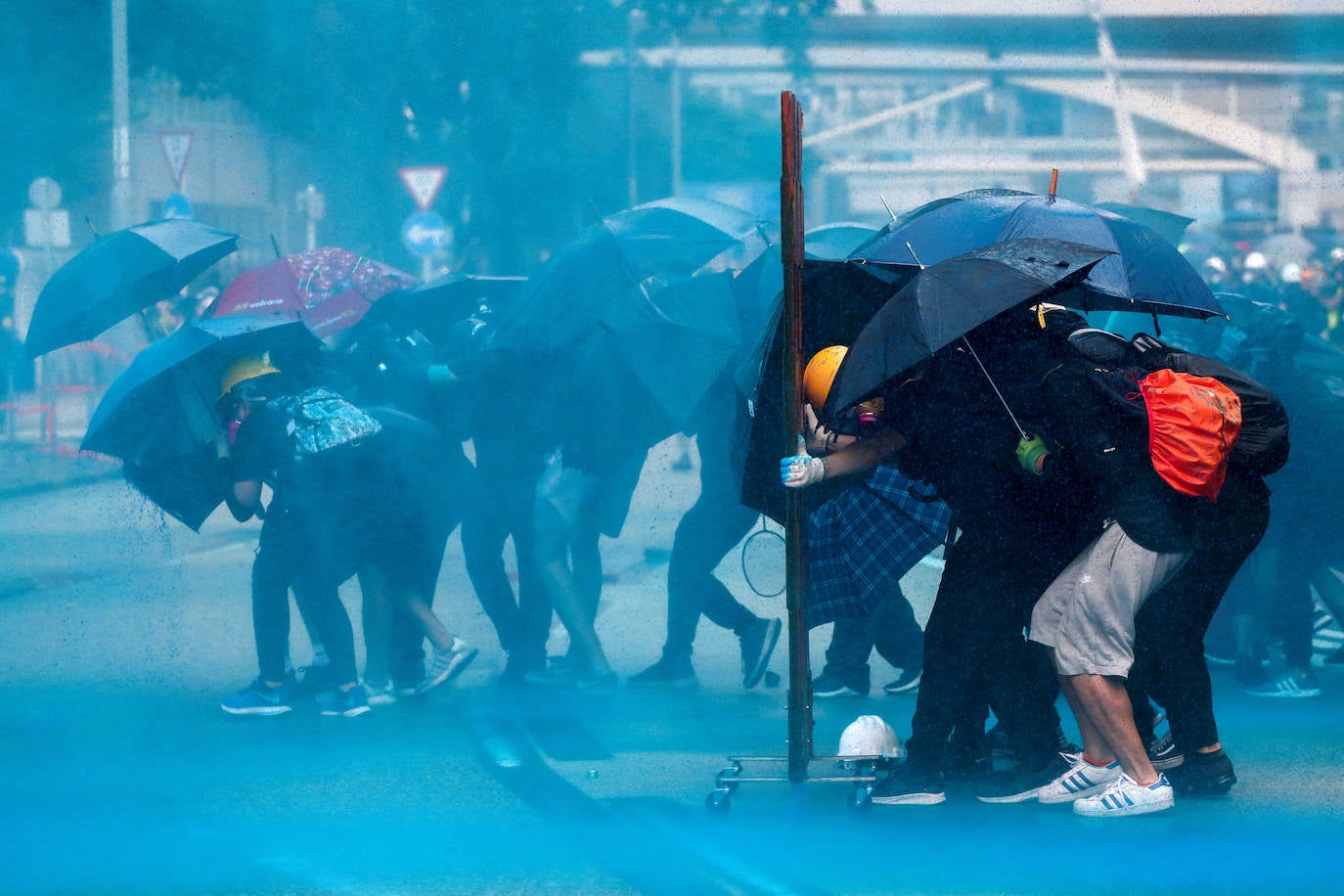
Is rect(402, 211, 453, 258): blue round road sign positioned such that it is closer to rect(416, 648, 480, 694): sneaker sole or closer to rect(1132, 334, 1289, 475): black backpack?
rect(416, 648, 480, 694): sneaker sole

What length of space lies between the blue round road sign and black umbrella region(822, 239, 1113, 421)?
15.9 ft

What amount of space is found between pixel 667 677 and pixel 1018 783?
1.66m

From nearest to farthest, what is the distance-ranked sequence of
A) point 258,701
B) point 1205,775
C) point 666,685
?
1. point 1205,775
2. point 258,701
3. point 666,685

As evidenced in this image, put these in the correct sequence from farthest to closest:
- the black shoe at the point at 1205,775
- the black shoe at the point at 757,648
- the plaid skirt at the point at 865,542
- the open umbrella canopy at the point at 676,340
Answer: the black shoe at the point at 757,648 → the open umbrella canopy at the point at 676,340 → the plaid skirt at the point at 865,542 → the black shoe at the point at 1205,775

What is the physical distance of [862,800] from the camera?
3945mm

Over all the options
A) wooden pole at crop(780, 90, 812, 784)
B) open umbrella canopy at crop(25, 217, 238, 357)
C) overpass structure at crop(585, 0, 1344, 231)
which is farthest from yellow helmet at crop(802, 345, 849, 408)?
overpass structure at crop(585, 0, 1344, 231)

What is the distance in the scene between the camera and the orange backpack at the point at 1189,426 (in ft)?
11.4

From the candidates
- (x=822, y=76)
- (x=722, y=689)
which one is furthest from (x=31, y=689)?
(x=822, y=76)

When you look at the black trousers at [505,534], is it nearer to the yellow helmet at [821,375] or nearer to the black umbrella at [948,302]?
the yellow helmet at [821,375]

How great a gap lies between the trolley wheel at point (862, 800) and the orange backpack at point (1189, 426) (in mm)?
1243

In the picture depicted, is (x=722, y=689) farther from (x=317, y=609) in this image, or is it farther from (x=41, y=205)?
(x=41, y=205)

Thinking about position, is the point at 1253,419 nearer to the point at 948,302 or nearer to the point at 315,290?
the point at 948,302

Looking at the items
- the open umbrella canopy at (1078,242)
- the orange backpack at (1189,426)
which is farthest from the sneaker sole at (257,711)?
the orange backpack at (1189,426)

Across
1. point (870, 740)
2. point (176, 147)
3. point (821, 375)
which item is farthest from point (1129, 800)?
point (176, 147)
